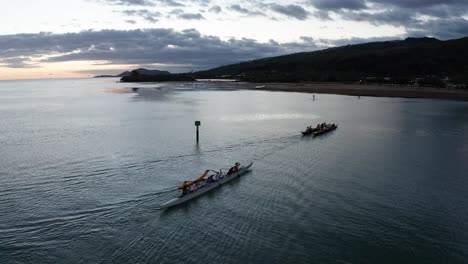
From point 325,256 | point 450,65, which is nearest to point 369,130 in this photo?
point 325,256

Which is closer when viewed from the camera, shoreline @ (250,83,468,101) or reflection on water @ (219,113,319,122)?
reflection on water @ (219,113,319,122)

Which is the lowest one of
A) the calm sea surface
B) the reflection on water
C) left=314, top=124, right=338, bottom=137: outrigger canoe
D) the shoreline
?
the calm sea surface

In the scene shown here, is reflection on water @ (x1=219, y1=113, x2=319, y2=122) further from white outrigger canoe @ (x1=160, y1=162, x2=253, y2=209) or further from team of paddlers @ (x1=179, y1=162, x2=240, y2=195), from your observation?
team of paddlers @ (x1=179, y1=162, x2=240, y2=195)

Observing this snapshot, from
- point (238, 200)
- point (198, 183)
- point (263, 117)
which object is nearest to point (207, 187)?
point (198, 183)

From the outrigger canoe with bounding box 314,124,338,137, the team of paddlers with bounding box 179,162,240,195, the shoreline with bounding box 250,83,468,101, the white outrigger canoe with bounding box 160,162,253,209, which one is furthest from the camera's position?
the shoreline with bounding box 250,83,468,101

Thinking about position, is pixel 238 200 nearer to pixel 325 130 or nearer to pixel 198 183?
pixel 198 183

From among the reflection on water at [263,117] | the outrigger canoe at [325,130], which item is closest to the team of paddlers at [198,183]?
the outrigger canoe at [325,130]

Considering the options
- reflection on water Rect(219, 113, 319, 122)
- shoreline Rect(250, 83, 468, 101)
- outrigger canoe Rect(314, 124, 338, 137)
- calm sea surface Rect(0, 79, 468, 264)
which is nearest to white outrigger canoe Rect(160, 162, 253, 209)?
calm sea surface Rect(0, 79, 468, 264)
